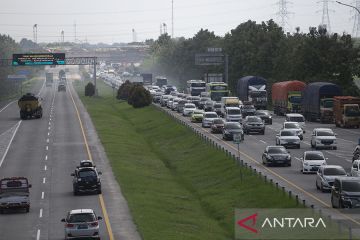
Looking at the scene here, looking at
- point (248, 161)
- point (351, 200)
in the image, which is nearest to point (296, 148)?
point (248, 161)

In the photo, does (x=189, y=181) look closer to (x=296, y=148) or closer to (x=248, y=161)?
(x=248, y=161)

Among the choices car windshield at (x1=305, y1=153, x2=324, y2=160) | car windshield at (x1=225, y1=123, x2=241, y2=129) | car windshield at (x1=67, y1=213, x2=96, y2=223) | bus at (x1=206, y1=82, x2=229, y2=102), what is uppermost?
car windshield at (x1=67, y1=213, x2=96, y2=223)

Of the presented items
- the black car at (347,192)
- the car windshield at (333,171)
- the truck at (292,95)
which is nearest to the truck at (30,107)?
the truck at (292,95)

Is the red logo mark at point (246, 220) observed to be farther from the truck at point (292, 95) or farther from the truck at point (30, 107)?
the truck at point (30, 107)

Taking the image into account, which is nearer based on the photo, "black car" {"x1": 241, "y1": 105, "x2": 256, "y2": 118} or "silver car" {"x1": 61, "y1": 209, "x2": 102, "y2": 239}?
"silver car" {"x1": 61, "y1": 209, "x2": 102, "y2": 239}

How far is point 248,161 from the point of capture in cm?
6981

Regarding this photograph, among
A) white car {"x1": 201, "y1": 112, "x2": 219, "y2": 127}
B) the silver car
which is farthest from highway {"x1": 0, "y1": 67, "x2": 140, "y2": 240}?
white car {"x1": 201, "y1": 112, "x2": 219, "y2": 127}

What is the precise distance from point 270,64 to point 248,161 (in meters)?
99.4

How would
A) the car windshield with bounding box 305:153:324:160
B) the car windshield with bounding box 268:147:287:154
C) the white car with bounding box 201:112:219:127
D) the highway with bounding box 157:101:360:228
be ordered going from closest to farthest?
the highway with bounding box 157:101:360:228
the car windshield with bounding box 305:153:324:160
the car windshield with bounding box 268:147:287:154
the white car with bounding box 201:112:219:127

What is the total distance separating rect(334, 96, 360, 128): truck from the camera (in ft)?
315

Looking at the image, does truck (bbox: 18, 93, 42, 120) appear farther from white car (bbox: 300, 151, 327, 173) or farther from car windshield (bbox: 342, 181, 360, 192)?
car windshield (bbox: 342, 181, 360, 192)

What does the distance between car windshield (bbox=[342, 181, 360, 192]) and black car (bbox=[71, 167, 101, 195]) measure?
17790 mm

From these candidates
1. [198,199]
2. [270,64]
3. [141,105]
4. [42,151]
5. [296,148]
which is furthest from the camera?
[270,64]

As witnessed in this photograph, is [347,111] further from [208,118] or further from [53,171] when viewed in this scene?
[53,171]
